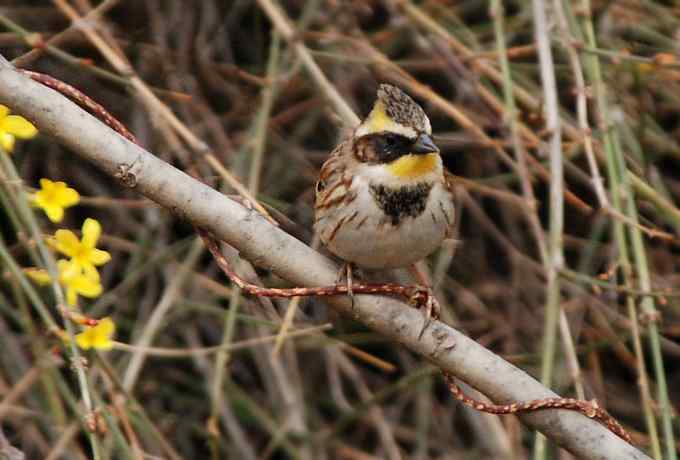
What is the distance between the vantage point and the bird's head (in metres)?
1.83

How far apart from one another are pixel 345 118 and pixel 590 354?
101 centimetres

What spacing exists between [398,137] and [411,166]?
5 cm

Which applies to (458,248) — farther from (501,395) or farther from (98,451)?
(98,451)

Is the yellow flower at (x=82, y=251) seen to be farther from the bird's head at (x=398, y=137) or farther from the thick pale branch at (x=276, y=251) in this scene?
the bird's head at (x=398, y=137)

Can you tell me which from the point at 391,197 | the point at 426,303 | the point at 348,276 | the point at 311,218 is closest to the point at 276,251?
the point at 348,276

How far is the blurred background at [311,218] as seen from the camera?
2.58 meters

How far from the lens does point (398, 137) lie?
1.85 metres

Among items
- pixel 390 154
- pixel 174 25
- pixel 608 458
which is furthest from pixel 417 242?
pixel 174 25

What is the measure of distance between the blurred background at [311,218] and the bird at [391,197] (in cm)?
55

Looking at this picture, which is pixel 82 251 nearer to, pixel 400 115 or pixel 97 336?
pixel 97 336

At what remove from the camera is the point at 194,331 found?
288 centimetres

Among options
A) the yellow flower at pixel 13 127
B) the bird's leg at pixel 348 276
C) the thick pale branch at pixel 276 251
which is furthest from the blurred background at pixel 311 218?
the yellow flower at pixel 13 127

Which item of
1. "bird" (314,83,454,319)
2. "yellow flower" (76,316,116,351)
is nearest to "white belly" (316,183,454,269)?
"bird" (314,83,454,319)

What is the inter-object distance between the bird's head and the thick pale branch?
31 centimetres
